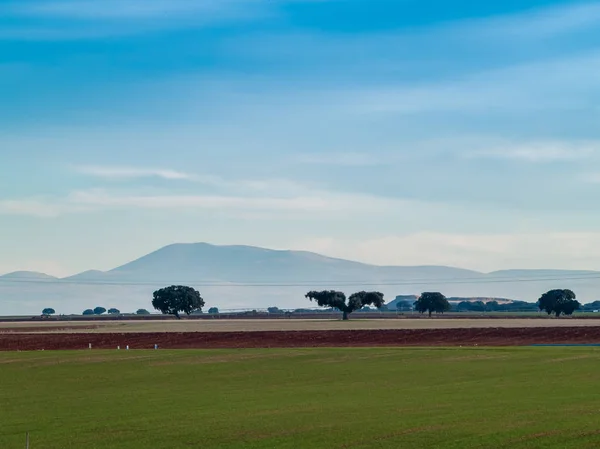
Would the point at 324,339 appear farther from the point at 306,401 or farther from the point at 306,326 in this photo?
the point at 306,401

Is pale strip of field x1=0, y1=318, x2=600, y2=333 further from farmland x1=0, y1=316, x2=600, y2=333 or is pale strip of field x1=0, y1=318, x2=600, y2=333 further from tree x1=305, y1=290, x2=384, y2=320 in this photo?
tree x1=305, y1=290, x2=384, y2=320

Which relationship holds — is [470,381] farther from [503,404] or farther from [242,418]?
[242,418]

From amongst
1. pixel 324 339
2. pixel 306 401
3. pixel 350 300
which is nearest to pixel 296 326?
pixel 324 339

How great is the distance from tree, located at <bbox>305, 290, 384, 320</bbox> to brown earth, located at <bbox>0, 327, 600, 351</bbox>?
71974 mm

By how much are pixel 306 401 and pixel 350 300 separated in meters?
151

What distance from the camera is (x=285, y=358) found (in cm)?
6569

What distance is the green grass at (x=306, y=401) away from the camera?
99.9 ft

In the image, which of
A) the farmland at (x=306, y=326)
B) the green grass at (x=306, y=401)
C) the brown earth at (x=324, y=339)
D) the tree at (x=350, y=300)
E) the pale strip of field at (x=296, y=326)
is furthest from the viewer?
the tree at (x=350, y=300)

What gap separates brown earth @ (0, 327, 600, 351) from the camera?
301 ft

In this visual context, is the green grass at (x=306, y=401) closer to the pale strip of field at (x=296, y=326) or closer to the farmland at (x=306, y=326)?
the farmland at (x=306, y=326)

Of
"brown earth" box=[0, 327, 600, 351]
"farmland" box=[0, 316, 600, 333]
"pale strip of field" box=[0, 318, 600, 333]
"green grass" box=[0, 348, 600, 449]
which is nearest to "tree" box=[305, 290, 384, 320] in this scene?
"farmland" box=[0, 316, 600, 333]

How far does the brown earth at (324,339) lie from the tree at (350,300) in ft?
236

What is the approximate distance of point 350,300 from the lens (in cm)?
19100

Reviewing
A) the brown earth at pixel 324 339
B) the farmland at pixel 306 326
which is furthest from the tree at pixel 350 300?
the brown earth at pixel 324 339
